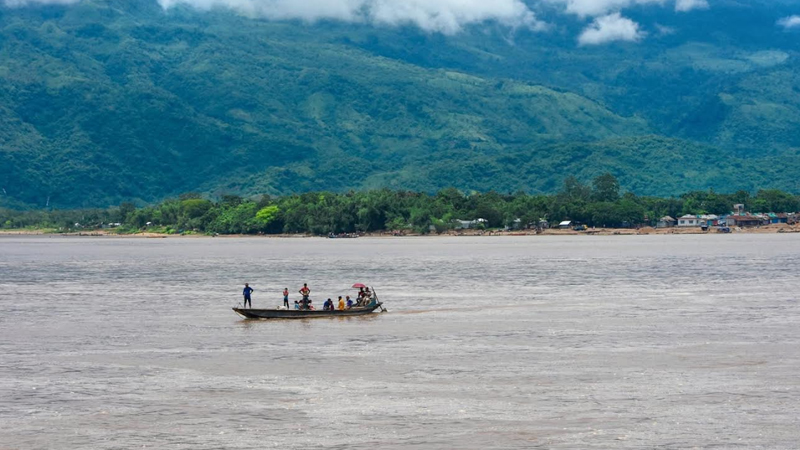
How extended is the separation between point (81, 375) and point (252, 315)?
20.2 meters

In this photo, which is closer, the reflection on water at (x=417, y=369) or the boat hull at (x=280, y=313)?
the reflection on water at (x=417, y=369)

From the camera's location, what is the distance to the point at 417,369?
48844mm

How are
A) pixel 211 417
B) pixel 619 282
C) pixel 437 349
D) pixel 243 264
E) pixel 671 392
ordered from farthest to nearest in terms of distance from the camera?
pixel 243 264 < pixel 619 282 < pixel 437 349 < pixel 671 392 < pixel 211 417

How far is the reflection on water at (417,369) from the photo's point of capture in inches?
1464

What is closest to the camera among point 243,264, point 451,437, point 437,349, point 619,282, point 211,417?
point 451,437

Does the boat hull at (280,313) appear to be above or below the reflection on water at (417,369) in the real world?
above

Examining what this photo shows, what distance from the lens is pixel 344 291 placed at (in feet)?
303

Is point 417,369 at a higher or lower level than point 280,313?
lower

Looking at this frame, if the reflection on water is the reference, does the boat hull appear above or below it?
above

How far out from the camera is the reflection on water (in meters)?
37.2

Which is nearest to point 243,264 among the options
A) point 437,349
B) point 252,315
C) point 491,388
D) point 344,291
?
point 344,291

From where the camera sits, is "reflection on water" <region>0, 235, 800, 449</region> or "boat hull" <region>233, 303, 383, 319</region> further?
"boat hull" <region>233, 303, 383, 319</region>

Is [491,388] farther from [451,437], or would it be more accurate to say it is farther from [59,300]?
[59,300]

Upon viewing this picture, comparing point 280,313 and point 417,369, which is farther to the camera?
point 280,313
